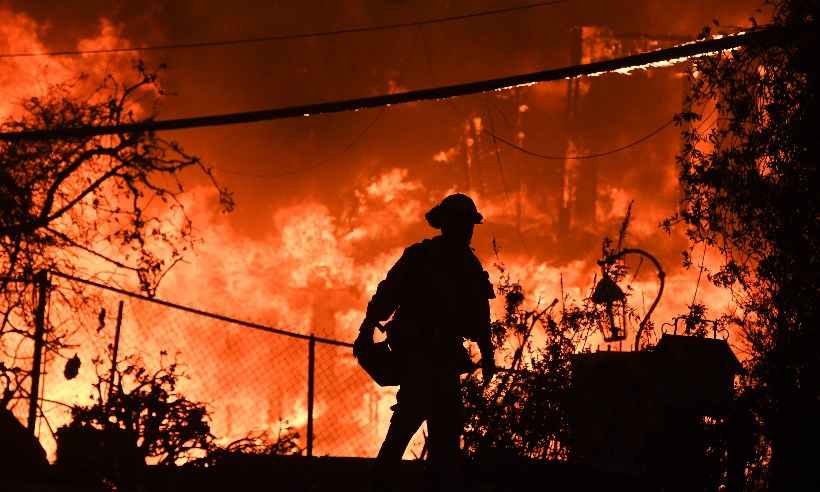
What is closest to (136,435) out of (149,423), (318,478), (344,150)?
(149,423)

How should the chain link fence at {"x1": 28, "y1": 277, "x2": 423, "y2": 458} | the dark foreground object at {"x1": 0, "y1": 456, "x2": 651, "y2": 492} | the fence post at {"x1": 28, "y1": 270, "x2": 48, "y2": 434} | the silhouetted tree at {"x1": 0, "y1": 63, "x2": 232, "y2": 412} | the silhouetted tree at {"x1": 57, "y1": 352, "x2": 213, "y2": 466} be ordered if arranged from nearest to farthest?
the dark foreground object at {"x1": 0, "y1": 456, "x2": 651, "y2": 492}, the silhouetted tree at {"x1": 57, "y1": 352, "x2": 213, "y2": 466}, the fence post at {"x1": 28, "y1": 270, "x2": 48, "y2": 434}, the silhouetted tree at {"x1": 0, "y1": 63, "x2": 232, "y2": 412}, the chain link fence at {"x1": 28, "y1": 277, "x2": 423, "y2": 458}

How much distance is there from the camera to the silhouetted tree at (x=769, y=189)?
8.81 metres

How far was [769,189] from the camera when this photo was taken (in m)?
9.12

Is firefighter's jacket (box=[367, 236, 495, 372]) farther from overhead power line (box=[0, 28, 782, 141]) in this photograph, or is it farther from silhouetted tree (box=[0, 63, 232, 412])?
silhouetted tree (box=[0, 63, 232, 412])

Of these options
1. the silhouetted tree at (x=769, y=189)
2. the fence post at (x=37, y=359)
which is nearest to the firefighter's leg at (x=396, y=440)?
the silhouetted tree at (x=769, y=189)

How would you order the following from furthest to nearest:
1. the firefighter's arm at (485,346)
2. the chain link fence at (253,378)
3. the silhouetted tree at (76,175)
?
the chain link fence at (253,378), the silhouetted tree at (76,175), the firefighter's arm at (485,346)

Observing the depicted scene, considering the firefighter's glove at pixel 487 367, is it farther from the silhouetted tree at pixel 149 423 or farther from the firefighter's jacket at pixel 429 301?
the silhouetted tree at pixel 149 423

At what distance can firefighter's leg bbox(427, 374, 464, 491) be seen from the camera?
16.4 feet

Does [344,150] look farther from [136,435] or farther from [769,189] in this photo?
[136,435]

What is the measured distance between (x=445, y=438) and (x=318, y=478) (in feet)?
7.29

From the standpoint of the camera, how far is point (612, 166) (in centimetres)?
5881

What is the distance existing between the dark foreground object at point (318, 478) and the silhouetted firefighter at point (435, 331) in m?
1.52

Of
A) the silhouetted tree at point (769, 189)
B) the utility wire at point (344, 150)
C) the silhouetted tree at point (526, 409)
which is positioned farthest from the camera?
the utility wire at point (344, 150)

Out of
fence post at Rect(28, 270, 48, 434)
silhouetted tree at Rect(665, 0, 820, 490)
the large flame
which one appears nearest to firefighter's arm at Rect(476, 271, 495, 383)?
silhouetted tree at Rect(665, 0, 820, 490)
